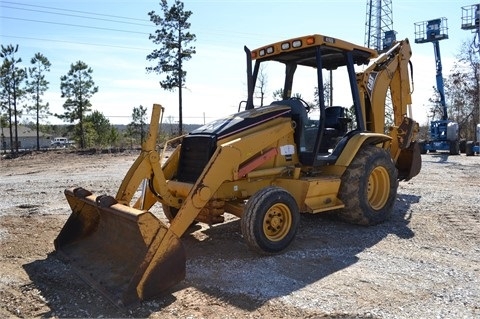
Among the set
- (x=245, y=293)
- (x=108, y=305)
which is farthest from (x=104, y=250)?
(x=245, y=293)

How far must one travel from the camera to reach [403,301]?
4.06 m

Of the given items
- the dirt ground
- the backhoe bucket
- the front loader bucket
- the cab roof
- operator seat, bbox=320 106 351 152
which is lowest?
the dirt ground

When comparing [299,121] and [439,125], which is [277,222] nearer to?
[299,121]

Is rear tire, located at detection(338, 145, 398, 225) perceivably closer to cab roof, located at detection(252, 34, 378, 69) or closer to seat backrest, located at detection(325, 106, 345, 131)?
seat backrest, located at detection(325, 106, 345, 131)

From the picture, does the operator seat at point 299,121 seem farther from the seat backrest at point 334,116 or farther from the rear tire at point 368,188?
A: the seat backrest at point 334,116

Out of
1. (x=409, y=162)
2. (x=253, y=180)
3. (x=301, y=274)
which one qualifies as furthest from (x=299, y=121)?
(x=409, y=162)

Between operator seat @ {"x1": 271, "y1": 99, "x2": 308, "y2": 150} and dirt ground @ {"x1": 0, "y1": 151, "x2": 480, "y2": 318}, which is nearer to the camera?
dirt ground @ {"x1": 0, "y1": 151, "x2": 480, "y2": 318}

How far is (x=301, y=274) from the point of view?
4.81 m

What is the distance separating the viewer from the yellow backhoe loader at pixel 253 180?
4.47 m

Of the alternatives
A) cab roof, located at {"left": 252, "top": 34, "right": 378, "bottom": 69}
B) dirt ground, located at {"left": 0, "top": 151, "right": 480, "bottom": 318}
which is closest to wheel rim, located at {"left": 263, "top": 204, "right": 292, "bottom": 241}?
dirt ground, located at {"left": 0, "top": 151, "right": 480, "bottom": 318}

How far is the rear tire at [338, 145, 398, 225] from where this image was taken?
6578 mm

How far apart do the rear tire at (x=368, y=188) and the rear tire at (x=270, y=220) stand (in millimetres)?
1365

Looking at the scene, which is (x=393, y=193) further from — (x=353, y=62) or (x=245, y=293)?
(x=245, y=293)

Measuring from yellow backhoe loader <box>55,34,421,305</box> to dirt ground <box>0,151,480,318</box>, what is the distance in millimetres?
251
